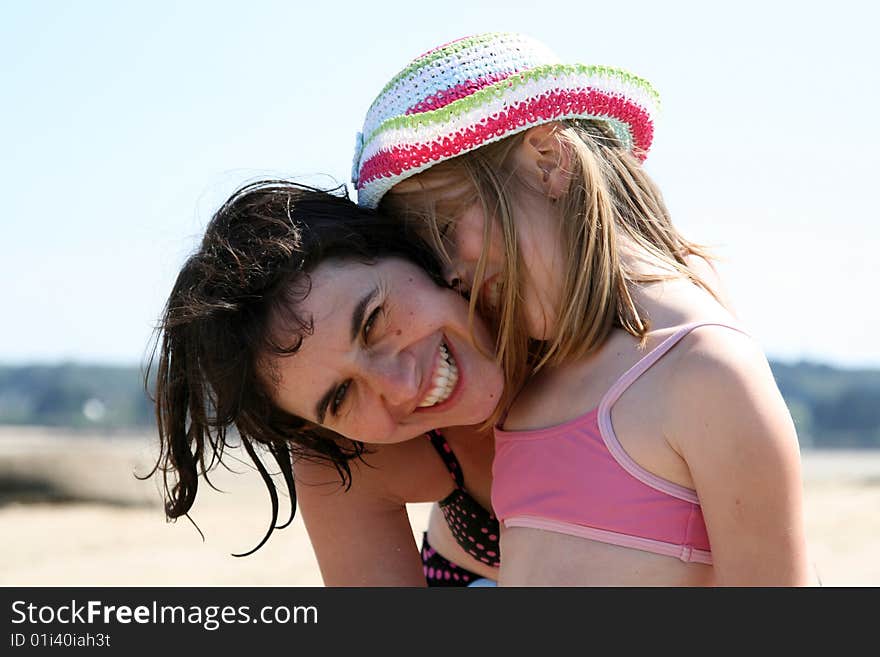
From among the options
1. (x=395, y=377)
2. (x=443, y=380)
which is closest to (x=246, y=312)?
(x=395, y=377)

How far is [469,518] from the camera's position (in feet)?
11.5

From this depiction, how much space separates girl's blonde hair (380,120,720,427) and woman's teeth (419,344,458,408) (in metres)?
0.14

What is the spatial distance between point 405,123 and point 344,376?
2.43ft

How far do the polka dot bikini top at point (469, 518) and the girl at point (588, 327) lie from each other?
45cm

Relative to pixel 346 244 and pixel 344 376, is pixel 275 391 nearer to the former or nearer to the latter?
pixel 344 376

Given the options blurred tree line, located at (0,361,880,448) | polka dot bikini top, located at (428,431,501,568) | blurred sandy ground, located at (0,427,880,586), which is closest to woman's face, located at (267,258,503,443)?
polka dot bikini top, located at (428,431,501,568)

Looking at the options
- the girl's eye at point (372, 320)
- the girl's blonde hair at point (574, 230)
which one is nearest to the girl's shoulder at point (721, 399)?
the girl's blonde hair at point (574, 230)

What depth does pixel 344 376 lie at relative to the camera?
2873 millimetres

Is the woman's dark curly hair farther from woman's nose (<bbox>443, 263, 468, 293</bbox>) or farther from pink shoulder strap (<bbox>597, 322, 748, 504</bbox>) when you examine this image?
pink shoulder strap (<bbox>597, 322, 748, 504</bbox>)

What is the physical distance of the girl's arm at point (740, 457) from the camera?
2.40 meters

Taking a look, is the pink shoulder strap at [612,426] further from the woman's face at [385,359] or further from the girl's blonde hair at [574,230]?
the woman's face at [385,359]

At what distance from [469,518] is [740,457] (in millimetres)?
1298
